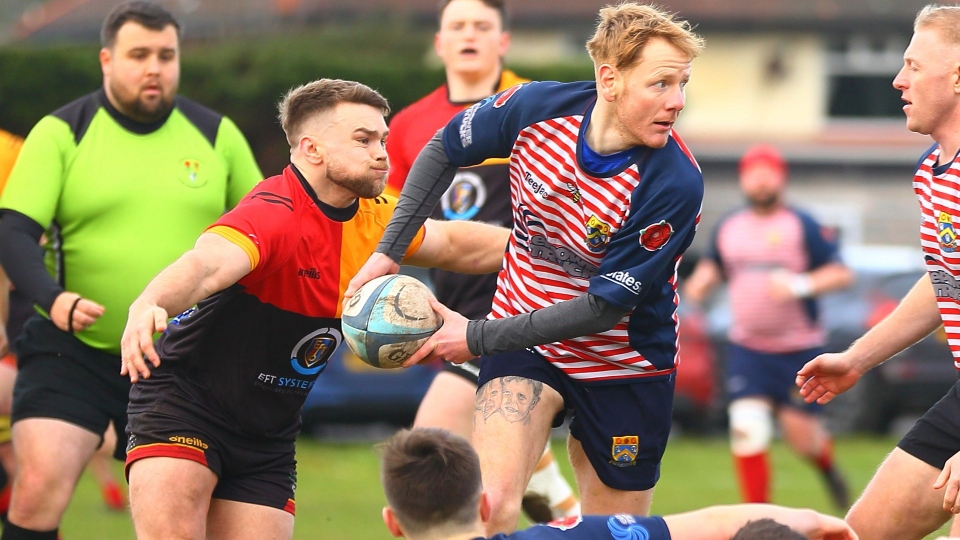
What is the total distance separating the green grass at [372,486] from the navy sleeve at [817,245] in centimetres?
180

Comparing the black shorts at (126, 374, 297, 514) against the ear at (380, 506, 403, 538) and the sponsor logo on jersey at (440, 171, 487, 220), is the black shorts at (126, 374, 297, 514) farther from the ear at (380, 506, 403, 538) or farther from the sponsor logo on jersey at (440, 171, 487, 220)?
the sponsor logo on jersey at (440, 171, 487, 220)

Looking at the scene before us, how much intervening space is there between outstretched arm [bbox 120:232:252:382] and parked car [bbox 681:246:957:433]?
9.71m

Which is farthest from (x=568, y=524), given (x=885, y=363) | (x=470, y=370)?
(x=885, y=363)

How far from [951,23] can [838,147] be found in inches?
963

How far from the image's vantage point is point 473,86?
23.3 ft

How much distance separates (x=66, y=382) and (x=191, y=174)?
1112 millimetres

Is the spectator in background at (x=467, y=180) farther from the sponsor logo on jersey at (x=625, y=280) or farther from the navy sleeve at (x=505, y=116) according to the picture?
the sponsor logo on jersey at (x=625, y=280)

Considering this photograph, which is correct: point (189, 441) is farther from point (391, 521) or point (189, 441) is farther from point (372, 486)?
point (372, 486)

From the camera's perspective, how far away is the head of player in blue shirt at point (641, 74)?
4777 mm

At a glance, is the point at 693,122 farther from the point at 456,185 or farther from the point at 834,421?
the point at 456,185

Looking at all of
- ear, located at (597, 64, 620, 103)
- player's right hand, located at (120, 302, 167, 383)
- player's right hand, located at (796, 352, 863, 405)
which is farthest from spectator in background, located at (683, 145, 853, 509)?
player's right hand, located at (120, 302, 167, 383)

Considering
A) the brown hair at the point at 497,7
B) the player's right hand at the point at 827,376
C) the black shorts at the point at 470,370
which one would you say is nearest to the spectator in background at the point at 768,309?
the black shorts at the point at 470,370

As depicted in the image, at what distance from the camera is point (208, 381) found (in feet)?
16.6

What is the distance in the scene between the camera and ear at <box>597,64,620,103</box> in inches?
191
